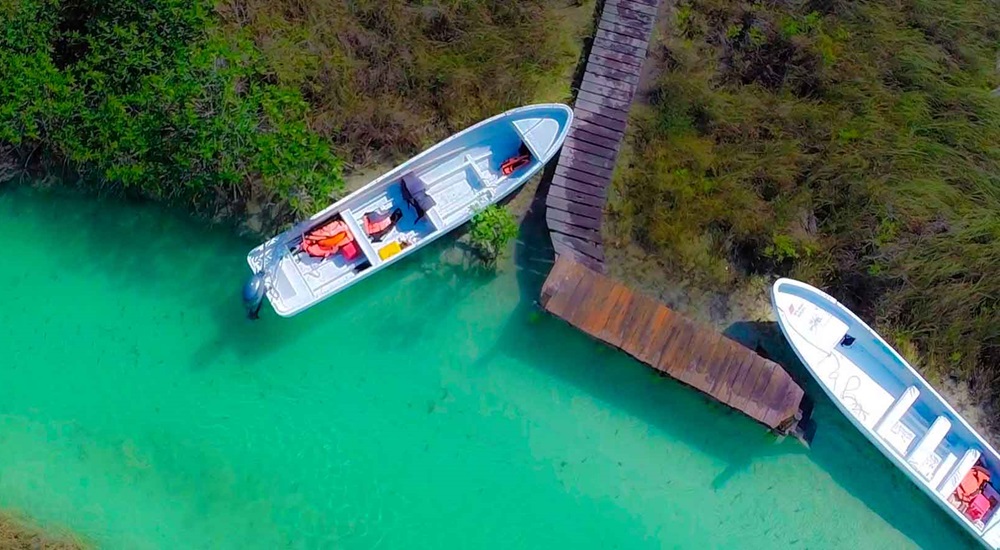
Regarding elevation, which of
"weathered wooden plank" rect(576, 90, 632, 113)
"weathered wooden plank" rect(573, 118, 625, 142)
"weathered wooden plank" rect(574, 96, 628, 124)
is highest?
"weathered wooden plank" rect(576, 90, 632, 113)

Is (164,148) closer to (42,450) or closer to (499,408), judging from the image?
(42,450)

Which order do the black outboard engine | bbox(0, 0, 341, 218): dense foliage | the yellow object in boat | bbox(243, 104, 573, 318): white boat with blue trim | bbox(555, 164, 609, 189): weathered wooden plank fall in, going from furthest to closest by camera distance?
bbox(555, 164, 609, 189): weathered wooden plank < the yellow object in boat < bbox(243, 104, 573, 318): white boat with blue trim < the black outboard engine < bbox(0, 0, 341, 218): dense foliage

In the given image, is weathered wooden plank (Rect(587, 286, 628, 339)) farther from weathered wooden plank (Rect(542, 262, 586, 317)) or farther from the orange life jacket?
the orange life jacket

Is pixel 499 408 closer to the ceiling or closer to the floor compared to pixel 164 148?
closer to the floor

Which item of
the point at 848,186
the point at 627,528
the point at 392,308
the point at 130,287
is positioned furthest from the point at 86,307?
the point at 848,186

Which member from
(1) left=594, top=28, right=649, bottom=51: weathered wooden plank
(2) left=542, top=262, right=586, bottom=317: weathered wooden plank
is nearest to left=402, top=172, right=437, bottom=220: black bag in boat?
(2) left=542, top=262, right=586, bottom=317: weathered wooden plank

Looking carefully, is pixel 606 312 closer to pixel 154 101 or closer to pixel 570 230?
pixel 570 230

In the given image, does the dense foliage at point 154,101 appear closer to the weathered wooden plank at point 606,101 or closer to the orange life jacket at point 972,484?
the weathered wooden plank at point 606,101
